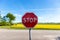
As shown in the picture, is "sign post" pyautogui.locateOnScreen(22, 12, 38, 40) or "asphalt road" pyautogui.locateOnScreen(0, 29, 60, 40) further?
"asphalt road" pyautogui.locateOnScreen(0, 29, 60, 40)

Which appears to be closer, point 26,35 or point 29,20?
point 29,20

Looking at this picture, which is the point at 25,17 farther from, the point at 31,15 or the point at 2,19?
the point at 2,19

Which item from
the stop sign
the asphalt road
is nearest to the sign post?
the stop sign

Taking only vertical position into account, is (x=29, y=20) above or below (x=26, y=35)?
above

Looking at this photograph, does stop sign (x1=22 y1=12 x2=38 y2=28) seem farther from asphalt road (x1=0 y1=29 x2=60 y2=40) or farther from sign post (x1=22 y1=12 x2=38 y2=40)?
asphalt road (x1=0 y1=29 x2=60 y2=40)

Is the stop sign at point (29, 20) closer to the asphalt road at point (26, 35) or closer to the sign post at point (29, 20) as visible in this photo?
the sign post at point (29, 20)

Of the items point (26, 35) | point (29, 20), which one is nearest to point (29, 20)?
point (29, 20)

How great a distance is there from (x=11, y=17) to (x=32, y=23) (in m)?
75.9

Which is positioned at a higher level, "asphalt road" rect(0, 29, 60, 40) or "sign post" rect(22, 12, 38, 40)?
"sign post" rect(22, 12, 38, 40)

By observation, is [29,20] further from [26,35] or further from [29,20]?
[26,35]


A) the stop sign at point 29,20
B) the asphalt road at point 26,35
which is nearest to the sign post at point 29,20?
the stop sign at point 29,20

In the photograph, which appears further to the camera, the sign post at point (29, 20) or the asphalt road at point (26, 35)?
the asphalt road at point (26, 35)

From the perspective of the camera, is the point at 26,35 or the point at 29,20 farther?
the point at 26,35

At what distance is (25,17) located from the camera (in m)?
5.04
